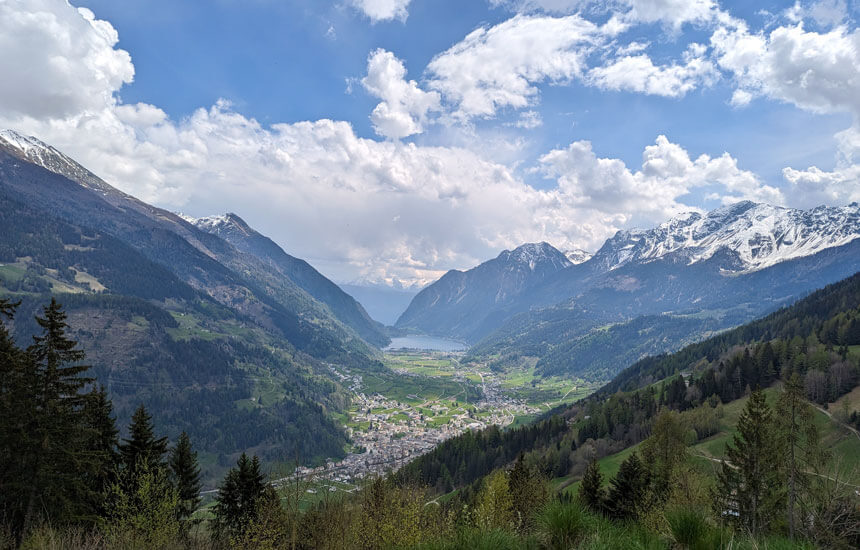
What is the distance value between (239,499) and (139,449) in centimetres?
1081

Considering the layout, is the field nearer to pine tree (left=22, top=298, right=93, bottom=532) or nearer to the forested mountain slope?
the forested mountain slope

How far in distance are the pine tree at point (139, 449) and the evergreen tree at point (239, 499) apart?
7010mm

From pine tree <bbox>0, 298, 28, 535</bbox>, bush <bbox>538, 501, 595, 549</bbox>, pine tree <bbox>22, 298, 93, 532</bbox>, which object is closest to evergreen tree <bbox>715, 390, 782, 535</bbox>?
bush <bbox>538, 501, 595, 549</bbox>

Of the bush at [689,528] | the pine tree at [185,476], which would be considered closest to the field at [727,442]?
the pine tree at [185,476]

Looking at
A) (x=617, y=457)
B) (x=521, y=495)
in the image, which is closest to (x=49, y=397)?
(x=521, y=495)

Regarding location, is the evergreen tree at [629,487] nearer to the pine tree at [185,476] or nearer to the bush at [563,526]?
the pine tree at [185,476]

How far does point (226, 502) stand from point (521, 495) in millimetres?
28574

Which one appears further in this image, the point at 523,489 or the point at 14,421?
the point at 523,489

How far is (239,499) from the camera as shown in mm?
41031

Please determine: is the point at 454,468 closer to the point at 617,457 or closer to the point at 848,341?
the point at 617,457

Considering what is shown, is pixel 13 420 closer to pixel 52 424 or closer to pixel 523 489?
pixel 52 424

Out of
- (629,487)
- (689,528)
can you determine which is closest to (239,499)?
(629,487)

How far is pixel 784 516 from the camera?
123ft

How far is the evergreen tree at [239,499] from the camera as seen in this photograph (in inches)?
1566
